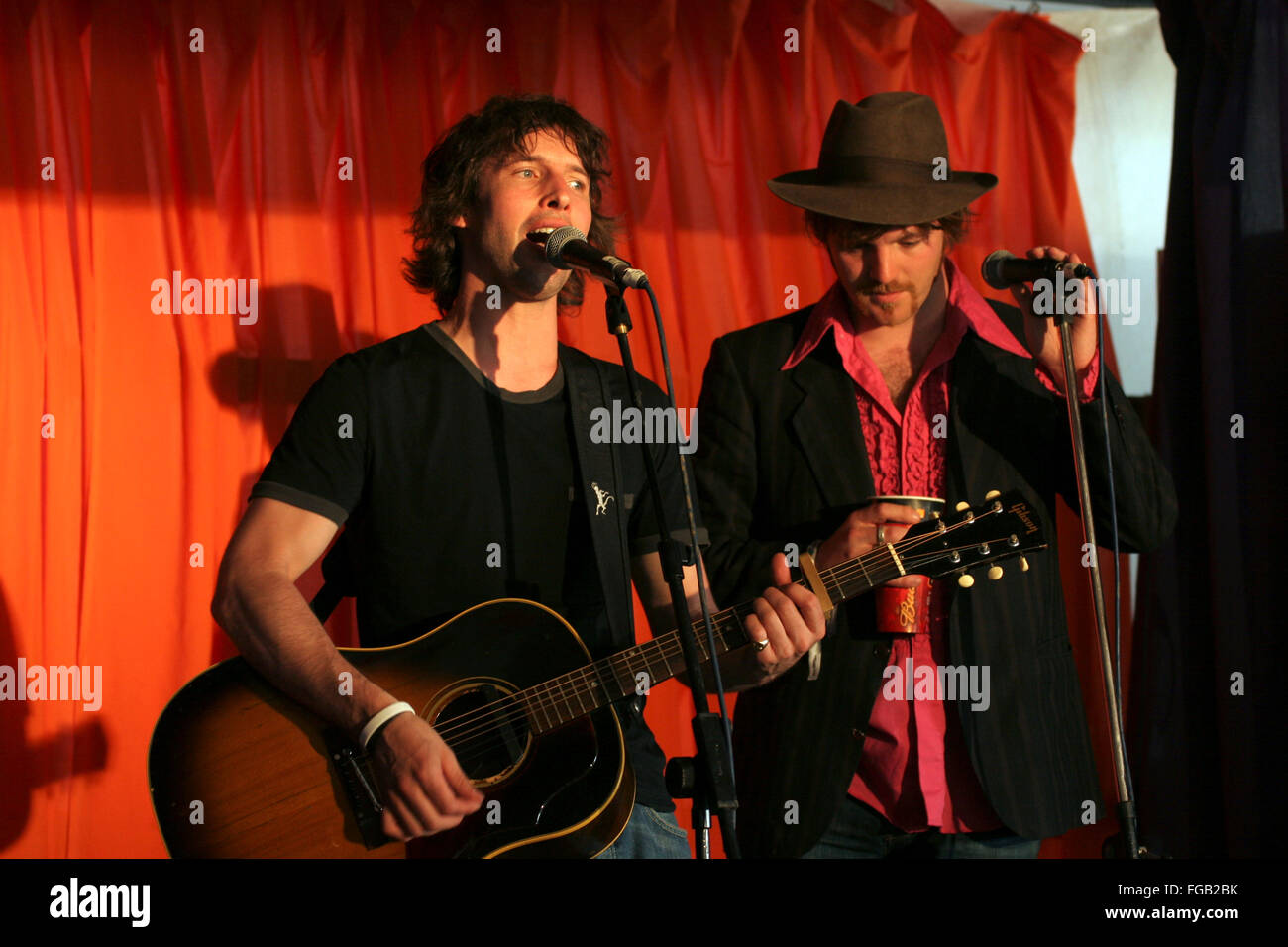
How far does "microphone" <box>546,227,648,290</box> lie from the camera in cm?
184

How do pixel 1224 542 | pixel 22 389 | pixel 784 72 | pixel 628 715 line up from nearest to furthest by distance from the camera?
pixel 628 715, pixel 22 389, pixel 1224 542, pixel 784 72

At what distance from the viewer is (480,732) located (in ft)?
7.09

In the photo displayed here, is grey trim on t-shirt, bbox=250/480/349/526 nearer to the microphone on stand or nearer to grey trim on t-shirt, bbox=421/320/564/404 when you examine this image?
grey trim on t-shirt, bbox=421/320/564/404

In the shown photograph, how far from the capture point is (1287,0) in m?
3.36

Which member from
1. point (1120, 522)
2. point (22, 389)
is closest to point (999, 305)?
point (1120, 522)

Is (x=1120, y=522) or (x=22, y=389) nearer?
(x=1120, y=522)

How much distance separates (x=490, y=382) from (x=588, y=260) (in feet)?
1.56

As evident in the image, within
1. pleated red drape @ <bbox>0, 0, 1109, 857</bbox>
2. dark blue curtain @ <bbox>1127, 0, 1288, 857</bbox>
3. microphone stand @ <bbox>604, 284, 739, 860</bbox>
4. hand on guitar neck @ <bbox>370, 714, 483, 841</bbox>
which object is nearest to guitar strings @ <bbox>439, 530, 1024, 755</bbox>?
hand on guitar neck @ <bbox>370, 714, 483, 841</bbox>

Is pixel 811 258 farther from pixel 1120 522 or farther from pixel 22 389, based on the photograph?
pixel 22 389

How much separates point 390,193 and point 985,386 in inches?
70.6

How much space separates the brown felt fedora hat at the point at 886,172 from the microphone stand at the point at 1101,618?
0.41 m

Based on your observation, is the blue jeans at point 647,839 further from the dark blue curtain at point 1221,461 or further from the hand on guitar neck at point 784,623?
the dark blue curtain at point 1221,461

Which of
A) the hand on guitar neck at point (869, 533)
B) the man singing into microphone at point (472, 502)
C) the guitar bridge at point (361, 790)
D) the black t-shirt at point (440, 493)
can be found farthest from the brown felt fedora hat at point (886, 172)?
Result: the guitar bridge at point (361, 790)

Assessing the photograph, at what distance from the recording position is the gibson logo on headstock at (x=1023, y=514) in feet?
7.20
